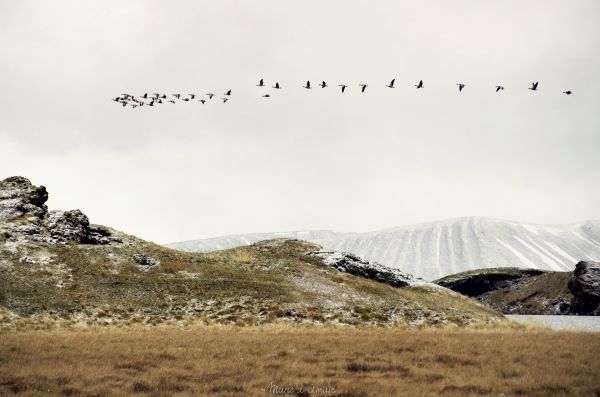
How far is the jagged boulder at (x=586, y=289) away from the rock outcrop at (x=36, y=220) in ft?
640

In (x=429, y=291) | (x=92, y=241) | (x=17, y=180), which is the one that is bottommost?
(x=429, y=291)

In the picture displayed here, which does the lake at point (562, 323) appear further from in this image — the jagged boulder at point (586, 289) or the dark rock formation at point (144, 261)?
the jagged boulder at point (586, 289)

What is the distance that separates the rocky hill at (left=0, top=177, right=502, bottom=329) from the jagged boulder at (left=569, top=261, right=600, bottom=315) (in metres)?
150

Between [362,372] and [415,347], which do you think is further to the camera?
[415,347]

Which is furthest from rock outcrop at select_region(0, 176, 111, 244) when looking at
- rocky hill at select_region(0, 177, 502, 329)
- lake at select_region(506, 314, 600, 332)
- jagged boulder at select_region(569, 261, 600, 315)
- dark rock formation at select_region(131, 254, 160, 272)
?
jagged boulder at select_region(569, 261, 600, 315)

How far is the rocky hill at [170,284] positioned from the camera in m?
46.3

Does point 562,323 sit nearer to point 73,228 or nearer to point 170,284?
point 170,284

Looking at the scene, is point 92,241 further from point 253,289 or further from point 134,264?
point 253,289

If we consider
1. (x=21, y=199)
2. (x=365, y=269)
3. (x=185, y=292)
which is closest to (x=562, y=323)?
(x=365, y=269)

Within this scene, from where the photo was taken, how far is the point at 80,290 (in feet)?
165

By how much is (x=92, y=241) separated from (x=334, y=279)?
119ft

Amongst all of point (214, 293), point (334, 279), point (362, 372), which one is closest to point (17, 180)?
point (214, 293)

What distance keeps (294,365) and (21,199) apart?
6310 centimetres

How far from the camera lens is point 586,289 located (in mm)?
188875
